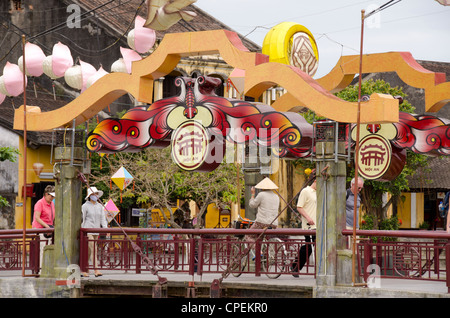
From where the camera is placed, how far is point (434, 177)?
37344mm

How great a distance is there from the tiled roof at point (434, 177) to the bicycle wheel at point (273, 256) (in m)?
21.3

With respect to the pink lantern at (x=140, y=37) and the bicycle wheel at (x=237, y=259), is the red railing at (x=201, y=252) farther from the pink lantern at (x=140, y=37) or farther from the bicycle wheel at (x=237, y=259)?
the pink lantern at (x=140, y=37)

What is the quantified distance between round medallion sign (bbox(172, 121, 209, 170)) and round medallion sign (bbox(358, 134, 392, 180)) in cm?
318

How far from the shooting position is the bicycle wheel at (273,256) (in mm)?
15227

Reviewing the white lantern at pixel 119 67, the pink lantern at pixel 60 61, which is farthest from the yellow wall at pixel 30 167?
the white lantern at pixel 119 67

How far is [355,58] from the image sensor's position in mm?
17484

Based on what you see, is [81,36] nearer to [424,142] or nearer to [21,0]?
[21,0]

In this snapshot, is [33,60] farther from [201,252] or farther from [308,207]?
[308,207]

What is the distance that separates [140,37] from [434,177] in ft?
71.8

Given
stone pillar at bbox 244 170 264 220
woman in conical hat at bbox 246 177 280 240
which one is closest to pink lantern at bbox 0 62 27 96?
stone pillar at bbox 244 170 264 220

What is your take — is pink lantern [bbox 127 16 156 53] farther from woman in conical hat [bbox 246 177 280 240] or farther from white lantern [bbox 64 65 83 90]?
woman in conical hat [bbox 246 177 280 240]

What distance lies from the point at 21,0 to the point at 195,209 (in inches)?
445
